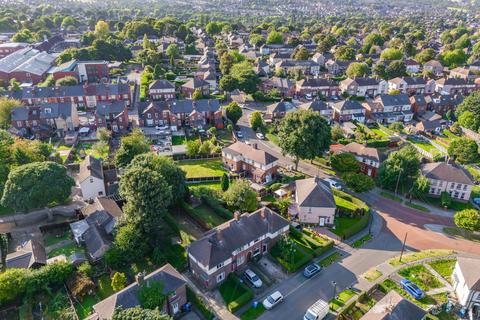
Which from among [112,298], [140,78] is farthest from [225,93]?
[112,298]

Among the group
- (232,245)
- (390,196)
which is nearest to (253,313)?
(232,245)

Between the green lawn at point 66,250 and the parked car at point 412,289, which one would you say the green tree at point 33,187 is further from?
the parked car at point 412,289

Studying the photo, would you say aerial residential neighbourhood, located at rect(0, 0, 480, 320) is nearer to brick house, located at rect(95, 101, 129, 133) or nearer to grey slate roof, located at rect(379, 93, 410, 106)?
brick house, located at rect(95, 101, 129, 133)

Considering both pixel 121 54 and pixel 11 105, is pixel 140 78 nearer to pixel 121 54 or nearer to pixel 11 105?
pixel 121 54

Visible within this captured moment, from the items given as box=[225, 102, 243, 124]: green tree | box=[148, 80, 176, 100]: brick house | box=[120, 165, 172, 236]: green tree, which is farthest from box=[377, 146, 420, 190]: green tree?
box=[148, 80, 176, 100]: brick house

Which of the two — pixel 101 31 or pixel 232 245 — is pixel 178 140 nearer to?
pixel 232 245

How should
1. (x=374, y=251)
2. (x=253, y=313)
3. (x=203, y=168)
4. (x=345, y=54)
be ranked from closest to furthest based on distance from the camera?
(x=253, y=313) → (x=374, y=251) → (x=203, y=168) → (x=345, y=54)

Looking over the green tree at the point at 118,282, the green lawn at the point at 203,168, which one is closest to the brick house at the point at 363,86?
the green lawn at the point at 203,168
